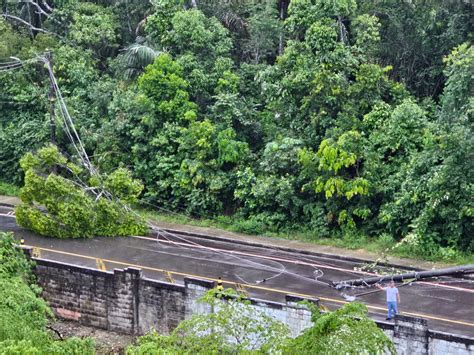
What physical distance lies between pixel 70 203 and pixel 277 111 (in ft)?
28.0

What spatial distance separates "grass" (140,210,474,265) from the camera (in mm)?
27375

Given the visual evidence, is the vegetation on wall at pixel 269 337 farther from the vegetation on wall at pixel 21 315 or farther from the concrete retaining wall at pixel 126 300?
the concrete retaining wall at pixel 126 300

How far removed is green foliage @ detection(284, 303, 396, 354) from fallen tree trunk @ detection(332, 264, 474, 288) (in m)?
9.72

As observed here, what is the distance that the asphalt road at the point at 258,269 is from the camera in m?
24.1

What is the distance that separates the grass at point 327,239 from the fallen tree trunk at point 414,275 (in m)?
1.67

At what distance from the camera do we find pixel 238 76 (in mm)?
34969

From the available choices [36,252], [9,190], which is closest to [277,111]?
[36,252]

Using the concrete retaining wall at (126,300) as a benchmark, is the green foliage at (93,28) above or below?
above

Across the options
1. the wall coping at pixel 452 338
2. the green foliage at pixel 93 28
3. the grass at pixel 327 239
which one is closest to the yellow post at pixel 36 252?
the grass at pixel 327 239

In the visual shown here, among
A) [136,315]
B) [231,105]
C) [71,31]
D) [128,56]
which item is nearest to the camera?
[136,315]

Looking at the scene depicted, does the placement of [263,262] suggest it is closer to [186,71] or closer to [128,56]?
[186,71]

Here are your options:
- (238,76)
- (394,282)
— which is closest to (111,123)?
(238,76)

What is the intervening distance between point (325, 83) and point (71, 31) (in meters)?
13.3

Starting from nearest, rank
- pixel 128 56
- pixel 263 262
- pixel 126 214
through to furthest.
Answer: pixel 263 262 < pixel 126 214 < pixel 128 56
